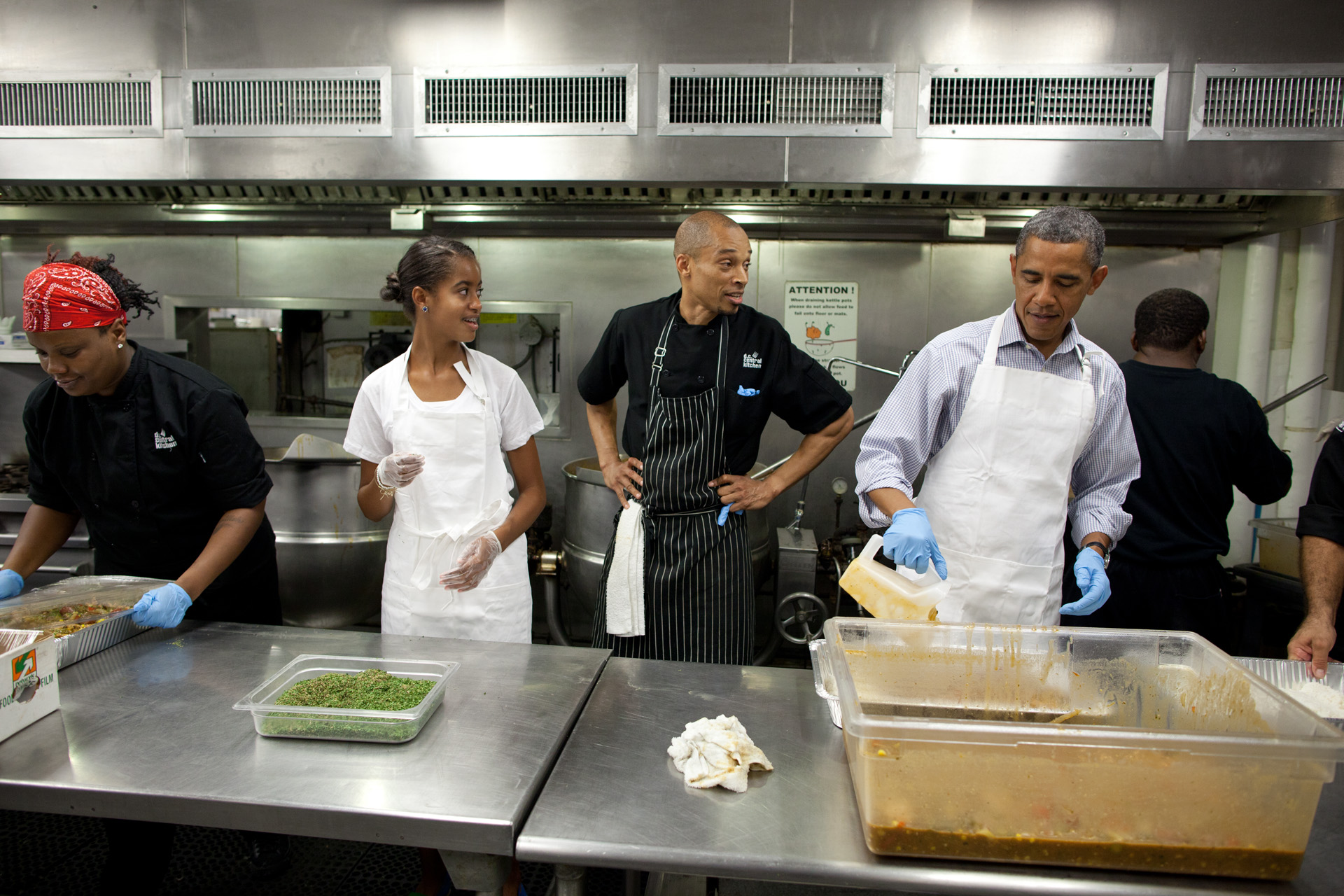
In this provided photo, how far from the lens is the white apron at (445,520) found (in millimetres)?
2133

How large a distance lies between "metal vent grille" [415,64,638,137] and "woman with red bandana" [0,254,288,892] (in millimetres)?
1374

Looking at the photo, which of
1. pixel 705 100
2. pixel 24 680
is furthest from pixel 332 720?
pixel 705 100

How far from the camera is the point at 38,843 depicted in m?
2.40

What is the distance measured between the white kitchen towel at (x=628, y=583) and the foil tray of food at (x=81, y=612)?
1138mm

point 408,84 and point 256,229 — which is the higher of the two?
point 408,84

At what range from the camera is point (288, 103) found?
10.1ft

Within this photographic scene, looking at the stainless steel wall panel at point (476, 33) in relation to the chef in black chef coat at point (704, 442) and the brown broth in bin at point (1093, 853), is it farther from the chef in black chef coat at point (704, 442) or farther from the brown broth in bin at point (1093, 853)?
the brown broth in bin at point (1093, 853)

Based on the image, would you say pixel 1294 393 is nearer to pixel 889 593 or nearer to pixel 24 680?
pixel 889 593

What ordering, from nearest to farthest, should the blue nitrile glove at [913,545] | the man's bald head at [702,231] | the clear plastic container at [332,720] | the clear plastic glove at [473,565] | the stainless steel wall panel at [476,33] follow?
the clear plastic container at [332,720], the blue nitrile glove at [913,545], the clear plastic glove at [473,565], the man's bald head at [702,231], the stainless steel wall panel at [476,33]

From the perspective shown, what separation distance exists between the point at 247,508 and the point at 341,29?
2068 mm

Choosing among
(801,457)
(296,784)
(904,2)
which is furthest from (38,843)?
(904,2)

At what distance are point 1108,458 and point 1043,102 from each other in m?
1.59

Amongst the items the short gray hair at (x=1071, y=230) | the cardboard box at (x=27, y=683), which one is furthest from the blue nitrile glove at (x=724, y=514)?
the cardboard box at (x=27, y=683)

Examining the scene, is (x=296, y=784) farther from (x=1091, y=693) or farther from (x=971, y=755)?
(x=1091, y=693)
